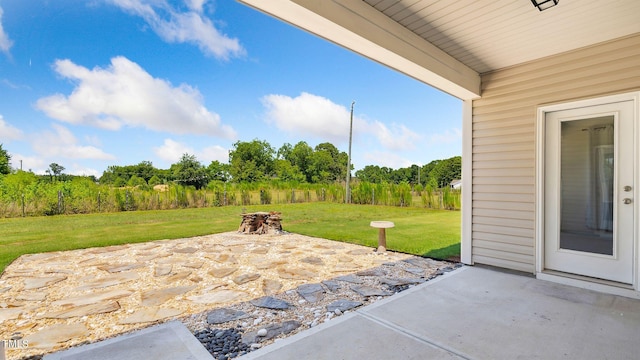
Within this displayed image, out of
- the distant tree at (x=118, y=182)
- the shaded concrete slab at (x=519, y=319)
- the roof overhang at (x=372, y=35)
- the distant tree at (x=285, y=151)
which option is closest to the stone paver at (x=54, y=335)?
the shaded concrete slab at (x=519, y=319)

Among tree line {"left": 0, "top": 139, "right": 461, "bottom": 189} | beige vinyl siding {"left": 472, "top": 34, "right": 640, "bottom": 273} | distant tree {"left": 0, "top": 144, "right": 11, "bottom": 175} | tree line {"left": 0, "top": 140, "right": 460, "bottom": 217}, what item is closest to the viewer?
beige vinyl siding {"left": 472, "top": 34, "right": 640, "bottom": 273}

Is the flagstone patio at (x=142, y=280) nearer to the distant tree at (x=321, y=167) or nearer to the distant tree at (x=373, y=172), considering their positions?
the distant tree at (x=373, y=172)

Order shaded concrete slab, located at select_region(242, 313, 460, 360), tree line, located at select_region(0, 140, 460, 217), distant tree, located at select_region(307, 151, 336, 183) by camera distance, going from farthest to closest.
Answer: distant tree, located at select_region(307, 151, 336, 183)
tree line, located at select_region(0, 140, 460, 217)
shaded concrete slab, located at select_region(242, 313, 460, 360)

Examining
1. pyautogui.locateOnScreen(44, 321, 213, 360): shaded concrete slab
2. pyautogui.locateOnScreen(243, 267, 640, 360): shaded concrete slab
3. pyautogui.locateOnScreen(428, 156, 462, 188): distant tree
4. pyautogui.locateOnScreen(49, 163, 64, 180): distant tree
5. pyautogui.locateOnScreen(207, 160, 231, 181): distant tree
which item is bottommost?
pyautogui.locateOnScreen(44, 321, 213, 360): shaded concrete slab

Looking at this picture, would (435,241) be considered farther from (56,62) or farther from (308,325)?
(56,62)

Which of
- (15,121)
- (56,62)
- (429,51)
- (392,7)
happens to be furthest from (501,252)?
(56,62)

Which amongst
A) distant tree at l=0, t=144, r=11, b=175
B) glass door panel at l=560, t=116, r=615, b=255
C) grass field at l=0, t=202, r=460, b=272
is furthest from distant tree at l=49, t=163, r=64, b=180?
glass door panel at l=560, t=116, r=615, b=255

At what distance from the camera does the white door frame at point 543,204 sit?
8.96 ft

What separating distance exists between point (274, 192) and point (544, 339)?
10144 mm

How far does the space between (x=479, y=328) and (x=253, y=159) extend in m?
15.5

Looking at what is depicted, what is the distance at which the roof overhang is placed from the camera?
6.30 feet

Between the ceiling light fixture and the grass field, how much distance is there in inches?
123

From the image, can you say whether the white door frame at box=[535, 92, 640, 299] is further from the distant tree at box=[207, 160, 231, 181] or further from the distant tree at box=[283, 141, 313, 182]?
the distant tree at box=[283, 141, 313, 182]

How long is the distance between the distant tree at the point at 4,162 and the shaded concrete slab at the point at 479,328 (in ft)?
23.1
